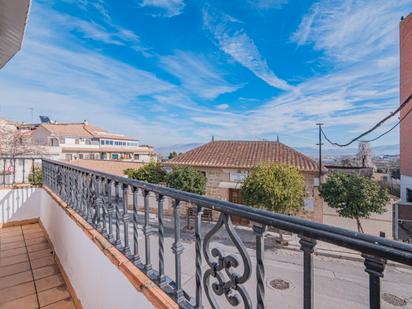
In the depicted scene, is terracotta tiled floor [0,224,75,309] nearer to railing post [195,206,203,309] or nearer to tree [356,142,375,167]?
railing post [195,206,203,309]

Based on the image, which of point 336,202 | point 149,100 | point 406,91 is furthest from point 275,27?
point 149,100

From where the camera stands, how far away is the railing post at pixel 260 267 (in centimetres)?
69

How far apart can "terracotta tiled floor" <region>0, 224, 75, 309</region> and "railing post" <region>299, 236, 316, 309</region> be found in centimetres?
210

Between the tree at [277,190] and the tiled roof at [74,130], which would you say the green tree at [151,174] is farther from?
the tiled roof at [74,130]

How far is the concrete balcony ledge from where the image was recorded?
116cm

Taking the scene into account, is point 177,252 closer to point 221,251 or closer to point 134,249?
point 221,251

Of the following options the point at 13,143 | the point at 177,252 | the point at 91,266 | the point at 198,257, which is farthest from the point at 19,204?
the point at 13,143

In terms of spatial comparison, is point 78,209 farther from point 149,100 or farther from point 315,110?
point 149,100

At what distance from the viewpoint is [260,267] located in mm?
699

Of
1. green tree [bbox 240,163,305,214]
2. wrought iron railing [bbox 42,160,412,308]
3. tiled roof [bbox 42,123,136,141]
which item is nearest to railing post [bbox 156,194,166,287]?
wrought iron railing [bbox 42,160,412,308]

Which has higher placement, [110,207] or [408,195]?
[110,207]

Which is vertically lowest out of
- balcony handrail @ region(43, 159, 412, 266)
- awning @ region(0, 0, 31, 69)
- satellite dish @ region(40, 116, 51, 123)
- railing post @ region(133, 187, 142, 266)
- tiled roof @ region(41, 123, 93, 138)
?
railing post @ region(133, 187, 142, 266)

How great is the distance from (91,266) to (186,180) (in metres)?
10.1

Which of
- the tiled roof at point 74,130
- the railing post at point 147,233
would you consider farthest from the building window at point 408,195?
the tiled roof at point 74,130
